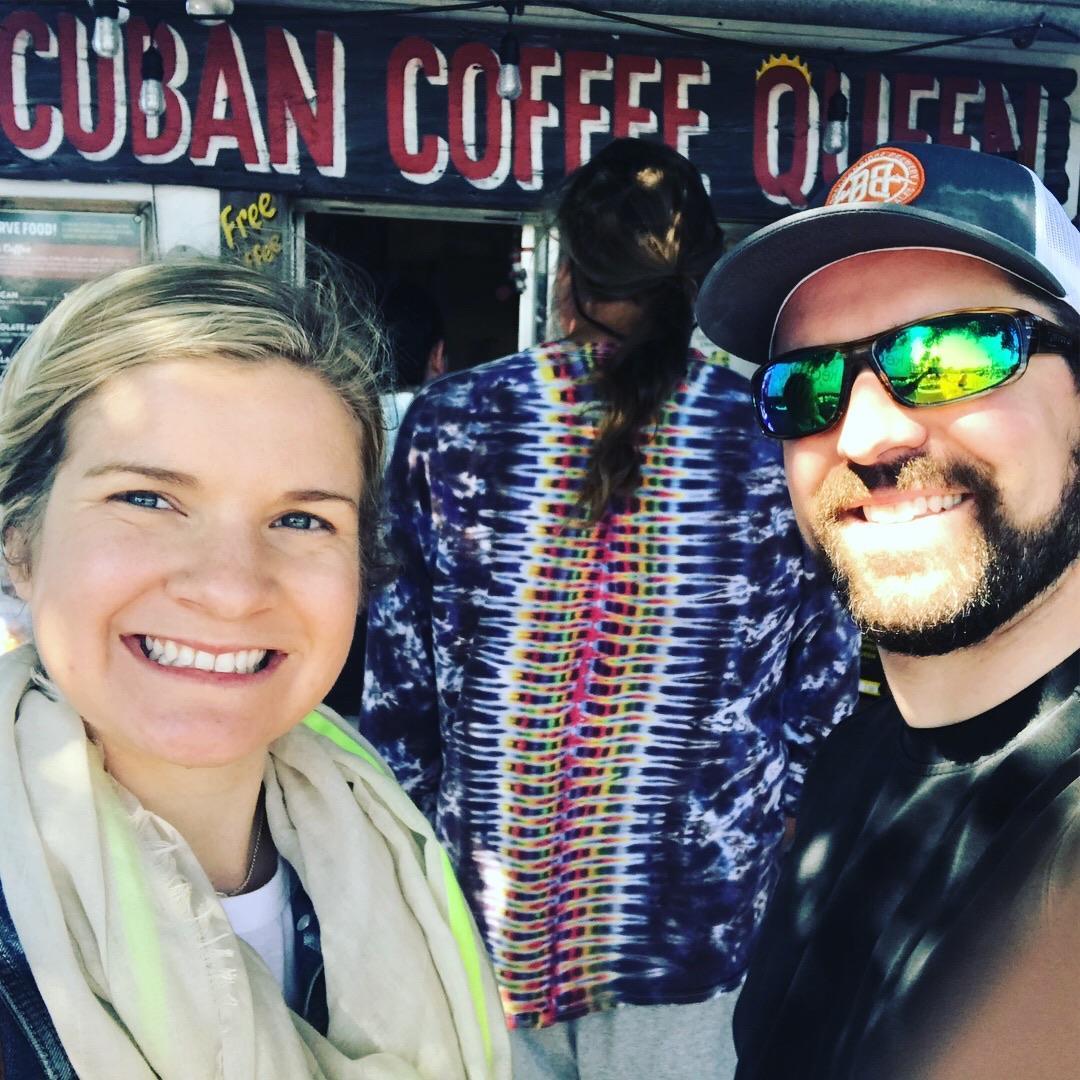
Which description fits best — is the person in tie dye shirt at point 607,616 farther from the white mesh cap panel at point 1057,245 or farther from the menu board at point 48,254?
the menu board at point 48,254

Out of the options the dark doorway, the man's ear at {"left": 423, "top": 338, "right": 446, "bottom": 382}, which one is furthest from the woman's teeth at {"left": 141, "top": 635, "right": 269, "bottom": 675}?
the dark doorway

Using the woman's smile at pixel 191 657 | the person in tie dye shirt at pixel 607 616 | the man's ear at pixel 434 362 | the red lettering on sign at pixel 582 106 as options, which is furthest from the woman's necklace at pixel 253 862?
the red lettering on sign at pixel 582 106

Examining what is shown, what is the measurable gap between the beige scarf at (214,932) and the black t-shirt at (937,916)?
1.49 ft

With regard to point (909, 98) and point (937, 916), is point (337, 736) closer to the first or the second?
point (937, 916)

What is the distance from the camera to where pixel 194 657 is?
1093 millimetres

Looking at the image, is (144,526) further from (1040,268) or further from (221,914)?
(1040,268)

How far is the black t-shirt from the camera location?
2.83 feet

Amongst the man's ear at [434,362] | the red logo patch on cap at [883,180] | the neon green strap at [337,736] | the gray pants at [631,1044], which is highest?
the red logo patch on cap at [883,180]

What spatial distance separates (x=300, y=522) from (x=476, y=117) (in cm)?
321

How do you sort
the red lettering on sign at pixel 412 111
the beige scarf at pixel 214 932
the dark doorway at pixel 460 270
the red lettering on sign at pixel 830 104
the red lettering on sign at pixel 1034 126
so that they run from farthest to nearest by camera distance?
the dark doorway at pixel 460 270, the red lettering on sign at pixel 1034 126, the red lettering on sign at pixel 830 104, the red lettering on sign at pixel 412 111, the beige scarf at pixel 214 932

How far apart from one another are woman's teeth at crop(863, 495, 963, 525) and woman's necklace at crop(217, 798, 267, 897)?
0.95m

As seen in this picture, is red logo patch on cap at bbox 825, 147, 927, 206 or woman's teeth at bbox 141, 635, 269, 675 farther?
red logo patch on cap at bbox 825, 147, 927, 206

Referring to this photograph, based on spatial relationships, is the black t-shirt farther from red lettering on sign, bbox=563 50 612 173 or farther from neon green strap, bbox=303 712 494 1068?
red lettering on sign, bbox=563 50 612 173

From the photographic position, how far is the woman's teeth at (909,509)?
1184mm
